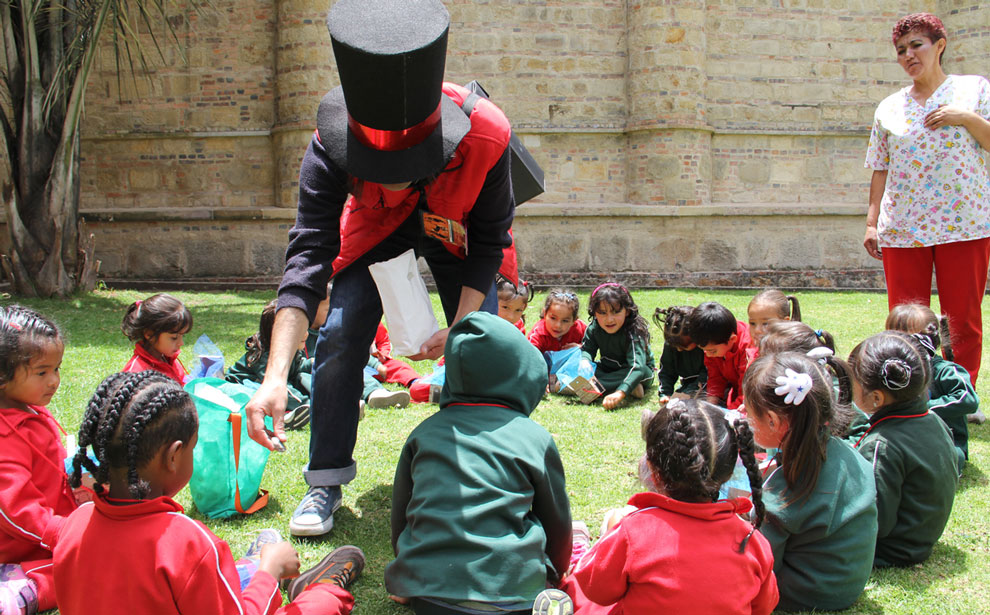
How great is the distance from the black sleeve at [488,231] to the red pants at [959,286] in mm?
2607

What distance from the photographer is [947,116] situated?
4.44 metres

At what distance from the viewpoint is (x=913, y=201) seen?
4574 millimetres

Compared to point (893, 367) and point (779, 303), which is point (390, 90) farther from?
point (779, 303)

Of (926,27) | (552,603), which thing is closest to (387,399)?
(552,603)

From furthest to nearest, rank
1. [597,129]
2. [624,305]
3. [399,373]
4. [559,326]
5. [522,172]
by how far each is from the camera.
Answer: [597,129] → [559,326] → [399,373] → [624,305] → [522,172]

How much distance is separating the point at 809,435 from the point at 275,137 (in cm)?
999

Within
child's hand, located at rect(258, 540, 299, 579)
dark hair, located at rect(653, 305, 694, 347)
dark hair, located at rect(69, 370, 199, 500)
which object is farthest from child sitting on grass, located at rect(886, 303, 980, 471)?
dark hair, located at rect(69, 370, 199, 500)

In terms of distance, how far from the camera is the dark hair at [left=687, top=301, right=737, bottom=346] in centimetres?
450

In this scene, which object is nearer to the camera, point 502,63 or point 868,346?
point 868,346

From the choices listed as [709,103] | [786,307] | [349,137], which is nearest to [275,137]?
[709,103]

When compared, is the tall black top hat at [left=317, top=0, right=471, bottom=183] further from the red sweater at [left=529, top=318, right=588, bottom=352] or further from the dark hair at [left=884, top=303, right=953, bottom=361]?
the red sweater at [left=529, top=318, right=588, bottom=352]

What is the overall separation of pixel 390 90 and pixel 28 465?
166cm

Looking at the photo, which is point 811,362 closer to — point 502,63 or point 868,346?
point 868,346

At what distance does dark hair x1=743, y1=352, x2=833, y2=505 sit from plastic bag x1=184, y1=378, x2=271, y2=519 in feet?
6.29
